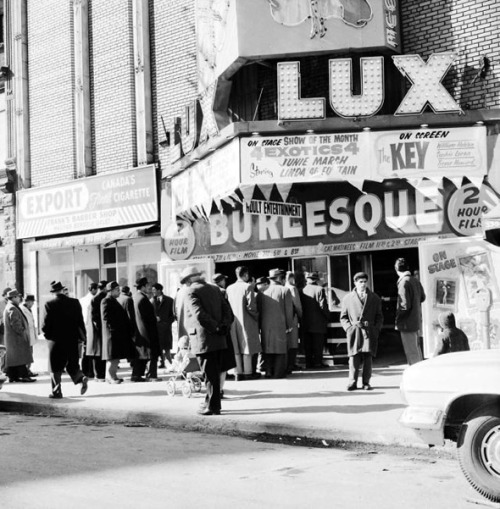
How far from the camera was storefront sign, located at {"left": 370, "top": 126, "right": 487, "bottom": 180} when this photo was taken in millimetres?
14328

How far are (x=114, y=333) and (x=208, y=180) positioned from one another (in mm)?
3818

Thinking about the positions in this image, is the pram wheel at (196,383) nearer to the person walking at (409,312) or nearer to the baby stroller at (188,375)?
the baby stroller at (188,375)

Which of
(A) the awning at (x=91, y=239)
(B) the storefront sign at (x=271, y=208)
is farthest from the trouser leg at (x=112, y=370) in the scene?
(A) the awning at (x=91, y=239)

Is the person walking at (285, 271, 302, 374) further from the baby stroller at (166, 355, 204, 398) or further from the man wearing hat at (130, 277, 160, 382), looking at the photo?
the baby stroller at (166, 355, 204, 398)

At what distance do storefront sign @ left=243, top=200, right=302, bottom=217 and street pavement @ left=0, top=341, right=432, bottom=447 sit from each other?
3241 millimetres

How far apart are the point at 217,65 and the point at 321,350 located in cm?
614

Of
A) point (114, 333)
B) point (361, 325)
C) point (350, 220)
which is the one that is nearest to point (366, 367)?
point (361, 325)

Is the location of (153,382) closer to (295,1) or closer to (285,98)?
(285,98)

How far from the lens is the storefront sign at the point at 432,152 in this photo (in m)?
14.3

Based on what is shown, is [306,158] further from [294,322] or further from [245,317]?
[245,317]

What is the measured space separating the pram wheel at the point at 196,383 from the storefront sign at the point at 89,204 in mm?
7886

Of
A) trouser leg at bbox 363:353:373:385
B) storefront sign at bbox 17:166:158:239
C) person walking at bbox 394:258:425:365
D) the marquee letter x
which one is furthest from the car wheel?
storefront sign at bbox 17:166:158:239

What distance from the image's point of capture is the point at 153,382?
14.4 metres

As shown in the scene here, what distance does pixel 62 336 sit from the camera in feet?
40.9
